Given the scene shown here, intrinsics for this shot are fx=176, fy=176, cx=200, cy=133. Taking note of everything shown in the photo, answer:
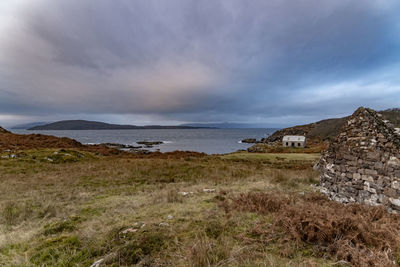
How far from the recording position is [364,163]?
284 inches

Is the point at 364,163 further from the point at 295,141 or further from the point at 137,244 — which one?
the point at 295,141

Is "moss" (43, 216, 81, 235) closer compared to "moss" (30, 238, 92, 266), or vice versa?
"moss" (30, 238, 92, 266)

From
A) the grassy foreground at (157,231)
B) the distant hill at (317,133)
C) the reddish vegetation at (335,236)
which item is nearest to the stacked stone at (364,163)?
the grassy foreground at (157,231)

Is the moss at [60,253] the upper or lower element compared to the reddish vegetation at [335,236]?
lower

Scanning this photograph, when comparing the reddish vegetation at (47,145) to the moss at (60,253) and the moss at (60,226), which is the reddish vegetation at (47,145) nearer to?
the moss at (60,226)

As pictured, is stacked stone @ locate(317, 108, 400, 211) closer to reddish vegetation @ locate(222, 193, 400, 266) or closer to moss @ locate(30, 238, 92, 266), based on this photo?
reddish vegetation @ locate(222, 193, 400, 266)

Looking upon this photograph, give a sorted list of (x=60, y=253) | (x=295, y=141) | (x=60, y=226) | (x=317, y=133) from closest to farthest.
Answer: (x=60, y=253) → (x=60, y=226) → (x=295, y=141) → (x=317, y=133)

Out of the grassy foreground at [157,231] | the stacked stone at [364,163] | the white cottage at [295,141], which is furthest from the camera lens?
the white cottage at [295,141]

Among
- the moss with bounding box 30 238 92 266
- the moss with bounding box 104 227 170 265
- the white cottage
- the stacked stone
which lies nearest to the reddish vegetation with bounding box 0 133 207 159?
the stacked stone

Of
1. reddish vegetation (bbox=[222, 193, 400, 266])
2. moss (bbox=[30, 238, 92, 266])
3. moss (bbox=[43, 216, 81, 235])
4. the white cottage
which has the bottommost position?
the white cottage

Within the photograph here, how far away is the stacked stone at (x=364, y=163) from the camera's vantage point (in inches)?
248

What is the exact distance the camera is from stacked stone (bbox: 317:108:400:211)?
6.30 metres

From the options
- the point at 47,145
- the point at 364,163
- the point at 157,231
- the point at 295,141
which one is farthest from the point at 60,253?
the point at 295,141

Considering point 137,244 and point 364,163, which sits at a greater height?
point 364,163
